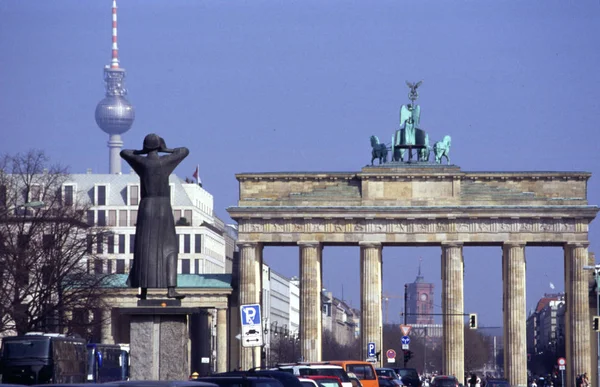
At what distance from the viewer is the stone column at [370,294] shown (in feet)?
354

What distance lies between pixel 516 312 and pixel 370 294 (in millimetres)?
9890

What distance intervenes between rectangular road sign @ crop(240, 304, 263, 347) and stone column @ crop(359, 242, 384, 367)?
65.7 metres

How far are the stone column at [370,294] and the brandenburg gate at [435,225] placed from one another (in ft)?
0.22

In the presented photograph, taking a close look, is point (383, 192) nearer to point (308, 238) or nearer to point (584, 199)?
point (308, 238)

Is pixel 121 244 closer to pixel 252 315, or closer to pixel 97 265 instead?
pixel 97 265

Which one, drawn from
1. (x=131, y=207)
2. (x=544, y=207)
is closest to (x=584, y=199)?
(x=544, y=207)

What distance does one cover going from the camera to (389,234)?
107812mm

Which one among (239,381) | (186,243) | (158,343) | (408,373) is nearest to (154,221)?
(158,343)

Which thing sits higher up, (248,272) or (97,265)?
(248,272)

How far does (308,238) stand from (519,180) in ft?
48.2

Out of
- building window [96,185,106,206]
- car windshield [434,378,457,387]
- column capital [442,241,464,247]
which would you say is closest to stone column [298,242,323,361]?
column capital [442,241,464,247]

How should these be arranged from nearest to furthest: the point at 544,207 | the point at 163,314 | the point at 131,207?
the point at 163,314, the point at 544,207, the point at 131,207

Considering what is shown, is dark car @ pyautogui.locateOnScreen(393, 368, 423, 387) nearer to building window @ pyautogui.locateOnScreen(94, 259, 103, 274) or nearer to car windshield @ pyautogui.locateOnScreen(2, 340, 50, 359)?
building window @ pyautogui.locateOnScreen(94, 259, 103, 274)

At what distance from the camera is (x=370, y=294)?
355ft
